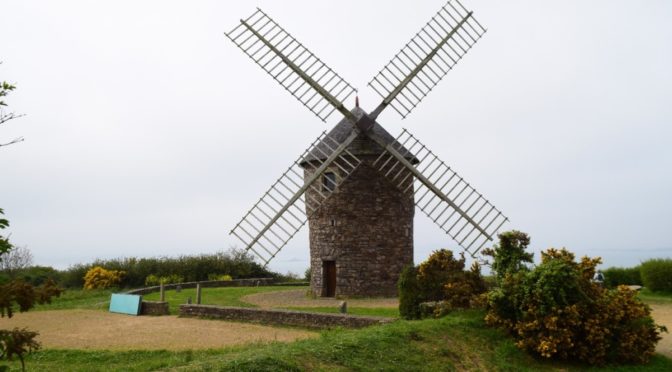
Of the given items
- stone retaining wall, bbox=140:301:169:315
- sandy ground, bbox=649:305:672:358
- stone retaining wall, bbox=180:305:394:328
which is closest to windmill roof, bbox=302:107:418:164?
stone retaining wall, bbox=180:305:394:328

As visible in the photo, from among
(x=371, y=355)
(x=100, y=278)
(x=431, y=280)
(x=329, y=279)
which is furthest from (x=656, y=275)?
(x=100, y=278)

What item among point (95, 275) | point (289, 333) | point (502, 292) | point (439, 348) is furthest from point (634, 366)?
point (95, 275)

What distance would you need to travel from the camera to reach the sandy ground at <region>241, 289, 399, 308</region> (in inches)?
774

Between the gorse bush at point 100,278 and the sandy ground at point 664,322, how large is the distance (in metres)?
26.1

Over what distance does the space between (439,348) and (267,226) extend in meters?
10.4

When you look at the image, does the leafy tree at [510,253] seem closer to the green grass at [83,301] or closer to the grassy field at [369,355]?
the grassy field at [369,355]

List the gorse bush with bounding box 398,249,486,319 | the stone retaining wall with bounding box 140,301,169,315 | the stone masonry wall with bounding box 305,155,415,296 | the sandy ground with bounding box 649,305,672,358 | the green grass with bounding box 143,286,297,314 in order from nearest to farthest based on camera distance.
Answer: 1. the sandy ground with bounding box 649,305,672,358
2. the gorse bush with bounding box 398,249,486,319
3. the stone retaining wall with bounding box 140,301,169,315
4. the green grass with bounding box 143,286,297,314
5. the stone masonry wall with bounding box 305,155,415,296

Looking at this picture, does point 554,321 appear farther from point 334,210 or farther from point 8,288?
point 334,210

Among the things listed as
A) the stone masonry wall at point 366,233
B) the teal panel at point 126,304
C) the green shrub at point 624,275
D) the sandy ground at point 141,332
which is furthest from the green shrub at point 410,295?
the green shrub at point 624,275

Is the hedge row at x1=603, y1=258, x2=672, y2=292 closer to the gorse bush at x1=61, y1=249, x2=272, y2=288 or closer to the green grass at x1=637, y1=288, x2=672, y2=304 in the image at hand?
the green grass at x1=637, y1=288, x2=672, y2=304

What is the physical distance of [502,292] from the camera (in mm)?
11859

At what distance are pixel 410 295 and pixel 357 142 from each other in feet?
28.0

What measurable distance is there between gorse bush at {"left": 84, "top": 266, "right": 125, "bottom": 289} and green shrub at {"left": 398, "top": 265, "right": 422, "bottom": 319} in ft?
72.4

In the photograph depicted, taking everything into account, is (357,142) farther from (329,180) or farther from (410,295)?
(410,295)
